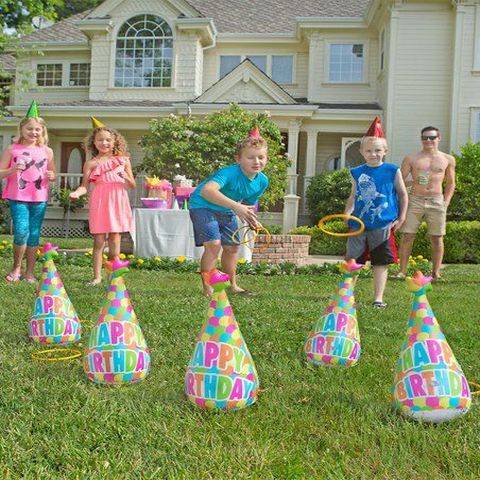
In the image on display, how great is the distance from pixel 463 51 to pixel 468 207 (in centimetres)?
471

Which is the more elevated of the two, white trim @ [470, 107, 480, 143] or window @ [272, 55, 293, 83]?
window @ [272, 55, 293, 83]

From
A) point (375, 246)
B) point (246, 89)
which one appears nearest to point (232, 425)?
point (375, 246)

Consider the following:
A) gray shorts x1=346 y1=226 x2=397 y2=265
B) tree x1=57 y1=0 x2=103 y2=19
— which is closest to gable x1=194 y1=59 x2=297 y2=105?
gray shorts x1=346 y1=226 x2=397 y2=265

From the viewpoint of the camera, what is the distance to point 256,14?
68.7 feet

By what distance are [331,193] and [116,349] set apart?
13.1m

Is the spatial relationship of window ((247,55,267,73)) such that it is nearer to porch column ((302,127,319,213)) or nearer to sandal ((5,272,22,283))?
porch column ((302,127,319,213))

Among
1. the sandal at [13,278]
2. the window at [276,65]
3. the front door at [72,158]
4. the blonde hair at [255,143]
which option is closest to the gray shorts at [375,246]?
the blonde hair at [255,143]

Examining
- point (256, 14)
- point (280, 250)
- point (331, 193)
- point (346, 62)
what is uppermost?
point (256, 14)

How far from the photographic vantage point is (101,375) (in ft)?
8.59

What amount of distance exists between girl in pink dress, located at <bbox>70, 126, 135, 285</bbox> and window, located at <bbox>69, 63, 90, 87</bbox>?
15812mm

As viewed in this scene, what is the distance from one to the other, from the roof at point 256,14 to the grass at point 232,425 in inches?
702

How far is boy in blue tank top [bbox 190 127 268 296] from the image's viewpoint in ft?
14.1

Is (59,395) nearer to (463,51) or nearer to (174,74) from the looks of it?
(463,51)

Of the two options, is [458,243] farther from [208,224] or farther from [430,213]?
[208,224]
